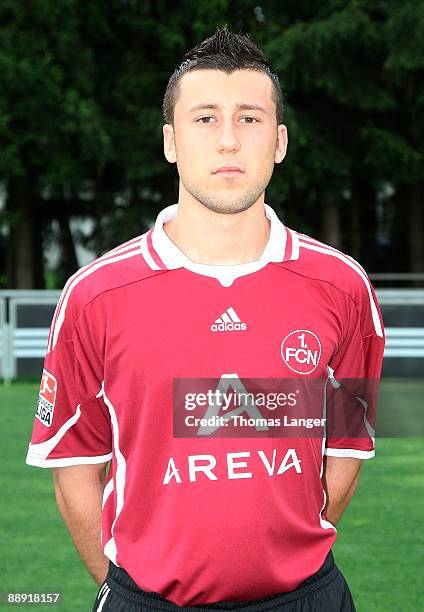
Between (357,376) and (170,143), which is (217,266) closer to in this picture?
(170,143)

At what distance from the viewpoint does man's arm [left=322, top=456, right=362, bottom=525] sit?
326cm

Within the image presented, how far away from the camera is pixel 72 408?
3.03 meters

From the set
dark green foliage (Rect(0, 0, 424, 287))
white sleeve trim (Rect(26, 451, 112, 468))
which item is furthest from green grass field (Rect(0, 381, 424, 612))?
dark green foliage (Rect(0, 0, 424, 287))

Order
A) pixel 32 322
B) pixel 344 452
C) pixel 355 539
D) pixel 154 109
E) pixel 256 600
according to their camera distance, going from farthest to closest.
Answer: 1. pixel 154 109
2. pixel 32 322
3. pixel 355 539
4. pixel 344 452
5. pixel 256 600

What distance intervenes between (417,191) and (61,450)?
27.3m

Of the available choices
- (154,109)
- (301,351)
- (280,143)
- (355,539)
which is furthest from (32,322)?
(301,351)

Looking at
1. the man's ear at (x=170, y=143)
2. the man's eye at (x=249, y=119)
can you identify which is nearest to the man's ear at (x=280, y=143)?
the man's eye at (x=249, y=119)

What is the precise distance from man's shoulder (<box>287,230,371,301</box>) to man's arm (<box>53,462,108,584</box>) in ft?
2.50

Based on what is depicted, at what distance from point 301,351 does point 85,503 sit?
0.74 metres

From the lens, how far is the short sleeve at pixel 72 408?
2.97 meters

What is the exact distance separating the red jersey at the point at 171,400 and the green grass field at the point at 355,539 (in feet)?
11.6

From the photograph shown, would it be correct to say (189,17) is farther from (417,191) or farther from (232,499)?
(232,499)

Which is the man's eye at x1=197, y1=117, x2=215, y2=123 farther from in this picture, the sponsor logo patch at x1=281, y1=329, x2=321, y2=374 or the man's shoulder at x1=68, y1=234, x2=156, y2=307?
the sponsor logo patch at x1=281, y1=329, x2=321, y2=374

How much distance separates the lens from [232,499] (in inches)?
109
